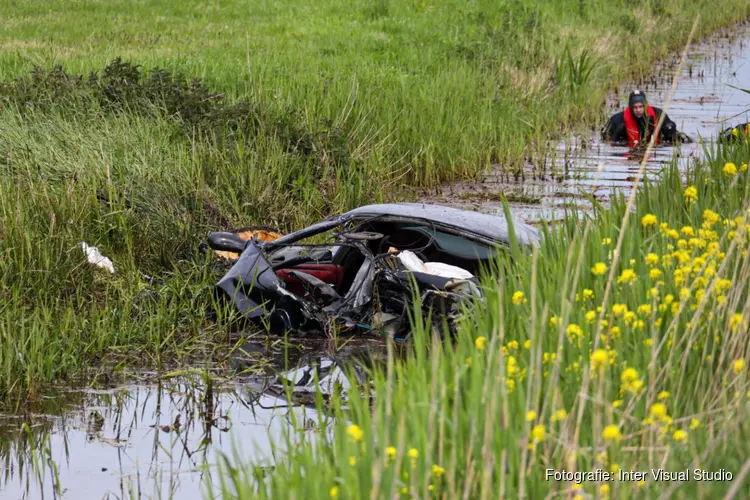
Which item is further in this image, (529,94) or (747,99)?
(747,99)

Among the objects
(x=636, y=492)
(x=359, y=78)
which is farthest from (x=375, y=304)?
(x=359, y=78)

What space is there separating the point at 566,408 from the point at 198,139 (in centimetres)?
838

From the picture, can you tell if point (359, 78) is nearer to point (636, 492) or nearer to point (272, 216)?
point (272, 216)

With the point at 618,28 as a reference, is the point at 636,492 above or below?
below

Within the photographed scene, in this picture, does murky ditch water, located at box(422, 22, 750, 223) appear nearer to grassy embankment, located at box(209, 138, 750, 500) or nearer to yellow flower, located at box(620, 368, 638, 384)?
grassy embankment, located at box(209, 138, 750, 500)

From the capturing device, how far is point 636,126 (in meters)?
17.1

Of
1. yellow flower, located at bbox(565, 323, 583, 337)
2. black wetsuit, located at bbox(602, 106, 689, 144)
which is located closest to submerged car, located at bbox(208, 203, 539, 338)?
yellow flower, located at bbox(565, 323, 583, 337)

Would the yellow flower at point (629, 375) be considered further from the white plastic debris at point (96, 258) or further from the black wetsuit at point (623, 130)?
the black wetsuit at point (623, 130)

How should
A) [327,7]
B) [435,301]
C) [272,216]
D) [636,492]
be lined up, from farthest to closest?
[327,7], [272,216], [435,301], [636,492]

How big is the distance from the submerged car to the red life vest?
9284 mm

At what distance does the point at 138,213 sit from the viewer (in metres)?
10.3

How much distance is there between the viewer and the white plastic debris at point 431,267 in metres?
7.64

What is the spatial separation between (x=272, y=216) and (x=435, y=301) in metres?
4.22

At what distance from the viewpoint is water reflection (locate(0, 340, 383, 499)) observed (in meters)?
5.75
